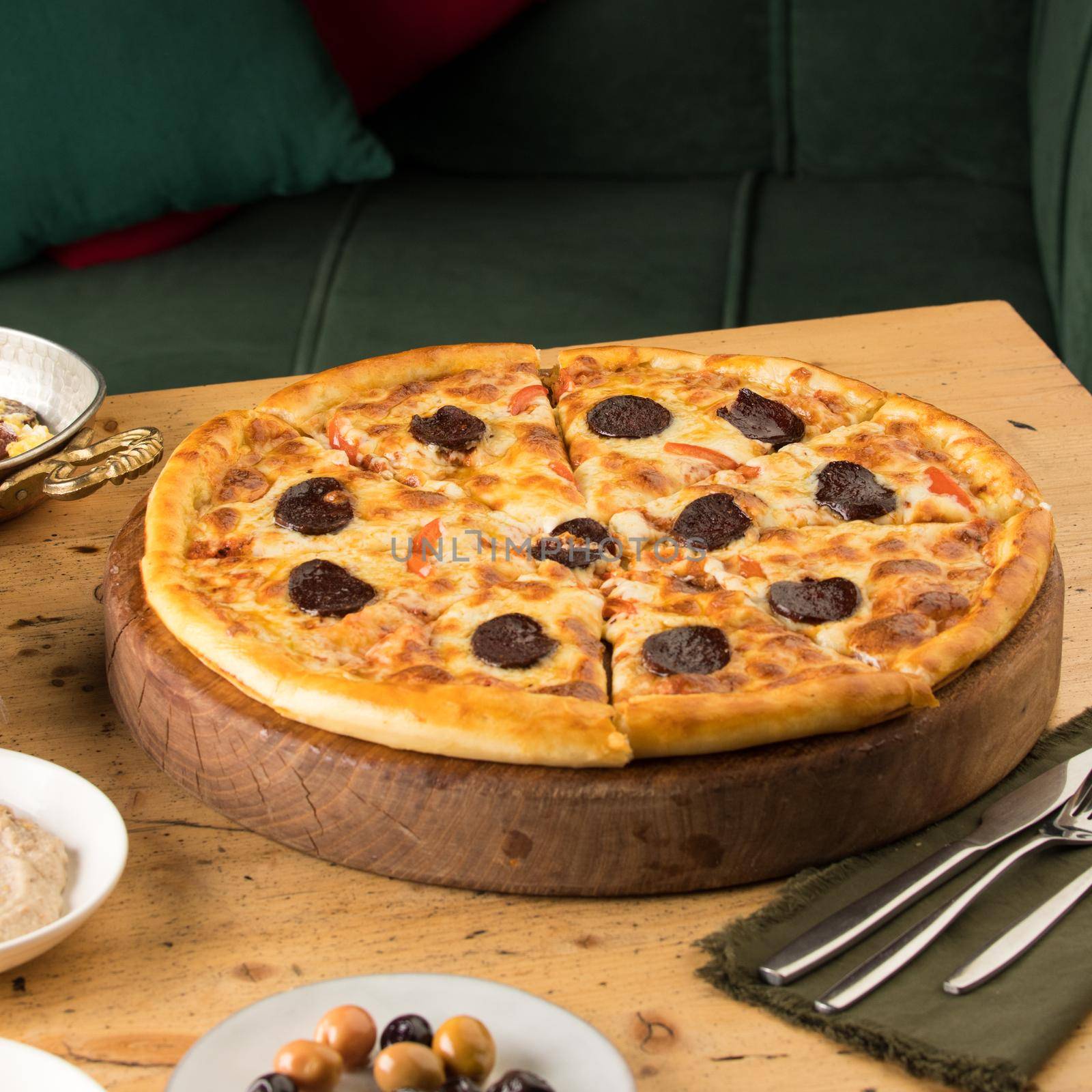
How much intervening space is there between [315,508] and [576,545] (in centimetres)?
43

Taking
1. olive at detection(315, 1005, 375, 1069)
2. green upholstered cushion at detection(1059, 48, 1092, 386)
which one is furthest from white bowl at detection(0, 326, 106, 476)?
green upholstered cushion at detection(1059, 48, 1092, 386)

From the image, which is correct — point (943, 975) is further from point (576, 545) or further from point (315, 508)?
point (315, 508)

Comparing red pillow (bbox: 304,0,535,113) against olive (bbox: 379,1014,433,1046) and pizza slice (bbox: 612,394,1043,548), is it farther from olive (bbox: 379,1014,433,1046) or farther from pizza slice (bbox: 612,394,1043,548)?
olive (bbox: 379,1014,433,1046)

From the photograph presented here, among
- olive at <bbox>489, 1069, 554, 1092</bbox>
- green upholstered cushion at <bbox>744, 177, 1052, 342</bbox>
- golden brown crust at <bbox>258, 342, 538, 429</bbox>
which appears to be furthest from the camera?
green upholstered cushion at <bbox>744, 177, 1052, 342</bbox>

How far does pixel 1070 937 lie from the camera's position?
Answer: 171 centimetres

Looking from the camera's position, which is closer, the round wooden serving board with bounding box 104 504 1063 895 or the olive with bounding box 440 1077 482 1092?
the olive with bounding box 440 1077 482 1092

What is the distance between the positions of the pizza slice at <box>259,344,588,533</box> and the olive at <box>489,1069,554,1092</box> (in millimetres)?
1074

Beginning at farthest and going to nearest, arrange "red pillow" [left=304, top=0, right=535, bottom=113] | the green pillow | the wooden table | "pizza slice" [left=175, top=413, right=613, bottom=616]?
1. "red pillow" [left=304, top=0, right=535, bottom=113]
2. the green pillow
3. "pizza slice" [left=175, top=413, right=613, bottom=616]
4. the wooden table

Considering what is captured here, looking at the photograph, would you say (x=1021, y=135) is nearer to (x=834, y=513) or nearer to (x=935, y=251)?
(x=935, y=251)

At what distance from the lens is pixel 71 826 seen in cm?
180

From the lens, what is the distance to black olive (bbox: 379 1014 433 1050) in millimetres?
1458

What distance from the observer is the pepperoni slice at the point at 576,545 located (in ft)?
7.23

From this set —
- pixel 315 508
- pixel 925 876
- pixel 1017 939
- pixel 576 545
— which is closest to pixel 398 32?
pixel 315 508

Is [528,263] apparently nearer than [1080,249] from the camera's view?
No
